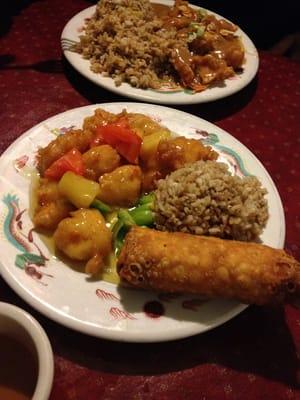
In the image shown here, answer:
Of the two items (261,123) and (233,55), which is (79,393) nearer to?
(261,123)

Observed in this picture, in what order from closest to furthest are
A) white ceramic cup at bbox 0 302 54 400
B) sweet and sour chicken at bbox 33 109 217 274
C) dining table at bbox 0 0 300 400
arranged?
white ceramic cup at bbox 0 302 54 400 → dining table at bbox 0 0 300 400 → sweet and sour chicken at bbox 33 109 217 274

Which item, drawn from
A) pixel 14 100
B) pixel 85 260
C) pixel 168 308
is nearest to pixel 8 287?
pixel 85 260

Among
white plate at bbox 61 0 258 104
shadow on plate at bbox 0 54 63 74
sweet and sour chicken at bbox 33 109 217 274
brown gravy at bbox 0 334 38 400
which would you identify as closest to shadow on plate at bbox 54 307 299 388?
sweet and sour chicken at bbox 33 109 217 274

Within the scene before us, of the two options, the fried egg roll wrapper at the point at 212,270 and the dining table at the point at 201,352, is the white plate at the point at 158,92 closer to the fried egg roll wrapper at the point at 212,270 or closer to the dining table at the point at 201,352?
the dining table at the point at 201,352

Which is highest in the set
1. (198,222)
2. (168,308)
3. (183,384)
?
(198,222)

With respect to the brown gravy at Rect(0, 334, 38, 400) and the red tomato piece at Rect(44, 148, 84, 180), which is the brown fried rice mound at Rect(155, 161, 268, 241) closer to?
the red tomato piece at Rect(44, 148, 84, 180)

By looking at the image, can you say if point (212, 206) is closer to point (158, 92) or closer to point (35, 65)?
point (158, 92)

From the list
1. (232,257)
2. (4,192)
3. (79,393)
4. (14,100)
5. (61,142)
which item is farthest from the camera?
(14,100)
